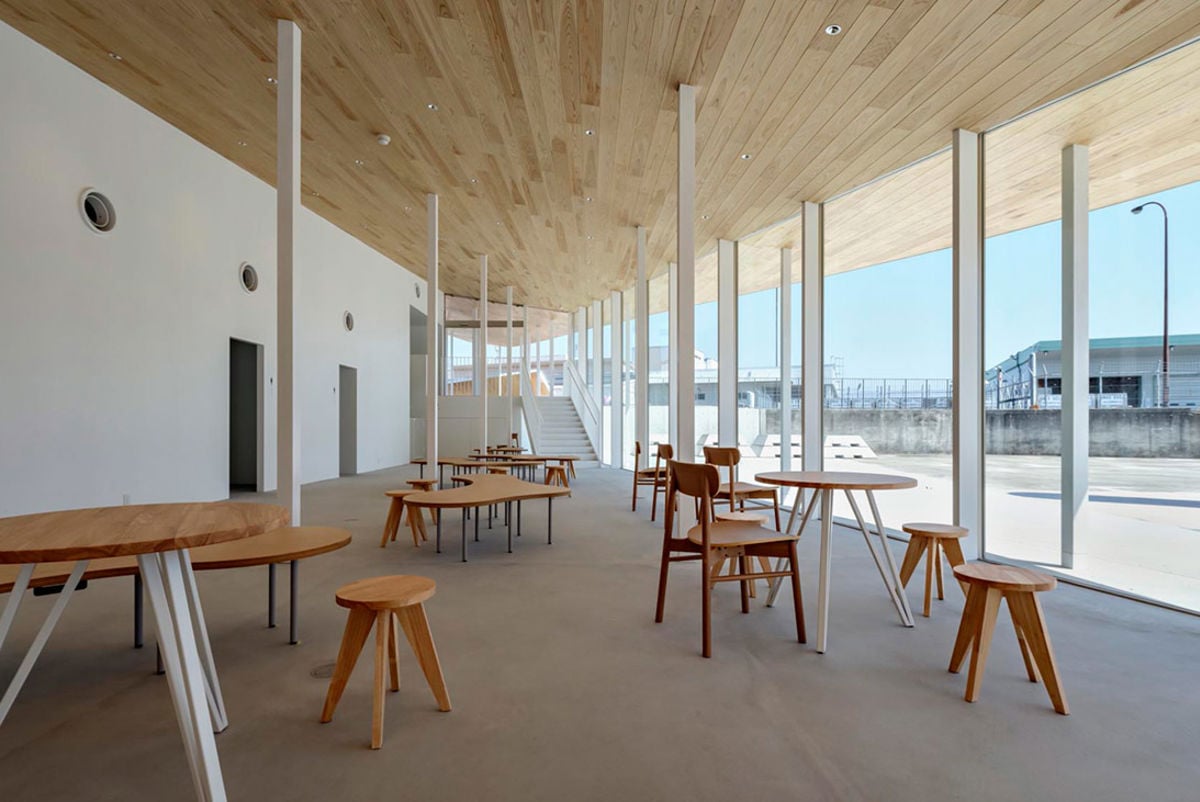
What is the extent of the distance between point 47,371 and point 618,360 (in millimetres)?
8934

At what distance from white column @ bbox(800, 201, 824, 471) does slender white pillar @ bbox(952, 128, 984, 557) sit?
1.72m

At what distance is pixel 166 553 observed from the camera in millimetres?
1640

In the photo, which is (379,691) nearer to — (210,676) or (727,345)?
(210,676)

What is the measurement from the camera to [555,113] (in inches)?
212

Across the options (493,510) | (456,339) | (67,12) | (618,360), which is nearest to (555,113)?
(67,12)

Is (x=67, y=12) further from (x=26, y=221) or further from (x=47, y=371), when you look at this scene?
(x=47, y=371)

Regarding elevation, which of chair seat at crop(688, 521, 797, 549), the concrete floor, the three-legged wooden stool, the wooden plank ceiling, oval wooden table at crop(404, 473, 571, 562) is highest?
the wooden plank ceiling

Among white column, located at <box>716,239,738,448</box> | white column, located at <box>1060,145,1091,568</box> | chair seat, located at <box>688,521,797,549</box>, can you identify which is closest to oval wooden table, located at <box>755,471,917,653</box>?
chair seat, located at <box>688,521,797,549</box>

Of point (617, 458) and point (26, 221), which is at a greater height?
point (26, 221)

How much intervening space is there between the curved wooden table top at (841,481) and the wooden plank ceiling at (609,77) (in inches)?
108

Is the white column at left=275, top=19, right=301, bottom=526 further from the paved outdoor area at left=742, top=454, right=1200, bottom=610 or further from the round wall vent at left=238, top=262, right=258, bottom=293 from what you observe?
the paved outdoor area at left=742, top=454, right=1200, bottom=610

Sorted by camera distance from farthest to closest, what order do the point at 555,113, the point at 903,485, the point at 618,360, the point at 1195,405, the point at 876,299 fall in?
the point at 618,360, the point at 876,299, the point at 555,113, the point at 1195,405, the point at 903,485

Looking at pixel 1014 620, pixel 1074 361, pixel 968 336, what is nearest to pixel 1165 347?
pixel 1074 361

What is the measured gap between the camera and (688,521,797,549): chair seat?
292 centimetres
